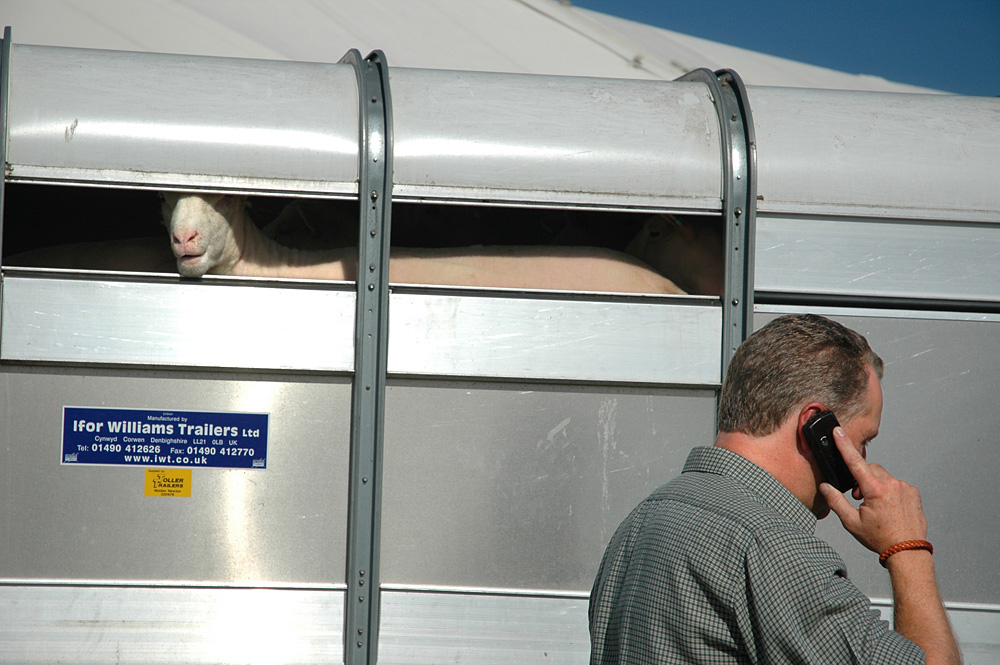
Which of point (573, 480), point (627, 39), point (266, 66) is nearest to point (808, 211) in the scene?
point (573, 480)

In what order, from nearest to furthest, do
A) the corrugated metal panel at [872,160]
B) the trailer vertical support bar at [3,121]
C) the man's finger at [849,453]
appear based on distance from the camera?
1. the man's finger at [849,453]
2. the trailer vertical support bar at [3,121]
3. the corrugated metal panel at [872,160]

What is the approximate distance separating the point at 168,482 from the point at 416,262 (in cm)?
99

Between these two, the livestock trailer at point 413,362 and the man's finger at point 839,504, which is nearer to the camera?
the man's finger at point 839,504

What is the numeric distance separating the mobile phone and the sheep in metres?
1.40

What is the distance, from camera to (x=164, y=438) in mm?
2486

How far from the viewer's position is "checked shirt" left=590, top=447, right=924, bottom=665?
1.32m

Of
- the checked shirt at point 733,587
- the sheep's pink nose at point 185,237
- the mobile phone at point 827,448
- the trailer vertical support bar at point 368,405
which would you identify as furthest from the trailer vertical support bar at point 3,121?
the mobile phone at point 827,448

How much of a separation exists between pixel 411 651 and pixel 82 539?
98cm

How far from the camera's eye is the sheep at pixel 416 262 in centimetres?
256

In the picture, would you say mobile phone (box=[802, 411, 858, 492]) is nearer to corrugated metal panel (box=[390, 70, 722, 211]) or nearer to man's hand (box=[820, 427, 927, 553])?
man's hand (box=[820, 427, 927, 553])

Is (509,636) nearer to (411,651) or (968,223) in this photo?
(411,651)

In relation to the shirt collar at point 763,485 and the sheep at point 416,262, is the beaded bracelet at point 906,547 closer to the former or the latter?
the shirt collar at point 763,485

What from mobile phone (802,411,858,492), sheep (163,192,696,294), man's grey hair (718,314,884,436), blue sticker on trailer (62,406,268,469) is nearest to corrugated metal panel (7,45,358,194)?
sheep (163,192,696,294)

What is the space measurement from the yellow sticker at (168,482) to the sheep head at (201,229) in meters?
0.57
